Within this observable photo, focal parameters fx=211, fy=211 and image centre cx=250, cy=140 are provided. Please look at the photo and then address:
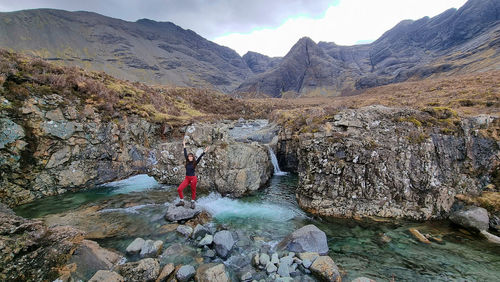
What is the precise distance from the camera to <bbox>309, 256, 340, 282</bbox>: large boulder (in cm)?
752

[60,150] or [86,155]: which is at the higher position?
[60,150]

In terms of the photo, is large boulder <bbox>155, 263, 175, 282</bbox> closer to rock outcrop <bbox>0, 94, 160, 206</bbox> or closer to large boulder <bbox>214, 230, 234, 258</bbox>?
large boulder <bbox>214, 230, 234, 258</bbox>

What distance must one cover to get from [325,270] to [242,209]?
283 inches

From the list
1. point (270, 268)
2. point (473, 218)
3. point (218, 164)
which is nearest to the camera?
point (270, 268)

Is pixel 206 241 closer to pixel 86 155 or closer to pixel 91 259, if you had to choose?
pixel 91 259

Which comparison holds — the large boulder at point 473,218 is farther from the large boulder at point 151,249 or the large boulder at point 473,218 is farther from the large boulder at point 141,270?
the large boulder at point 151,249

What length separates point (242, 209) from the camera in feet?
46.3

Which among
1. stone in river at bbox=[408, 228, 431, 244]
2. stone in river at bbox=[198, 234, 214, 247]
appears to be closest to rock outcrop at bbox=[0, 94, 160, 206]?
A: stone in river at bbox=[198, 234, 214, 247]

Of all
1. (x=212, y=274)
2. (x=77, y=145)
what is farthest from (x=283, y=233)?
(x=77, y=145)

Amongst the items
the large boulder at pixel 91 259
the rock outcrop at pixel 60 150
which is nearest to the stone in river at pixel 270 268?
the large boulder at pixel 91 259

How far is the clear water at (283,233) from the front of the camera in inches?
326

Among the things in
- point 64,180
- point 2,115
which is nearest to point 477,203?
point 64,180

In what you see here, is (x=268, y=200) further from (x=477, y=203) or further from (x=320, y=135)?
(x=477, y=203)

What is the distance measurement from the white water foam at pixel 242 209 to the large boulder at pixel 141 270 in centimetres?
540
